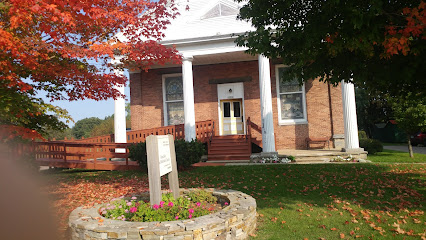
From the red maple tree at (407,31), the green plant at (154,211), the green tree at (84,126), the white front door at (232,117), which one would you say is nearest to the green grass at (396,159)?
the white front door at (232,117)

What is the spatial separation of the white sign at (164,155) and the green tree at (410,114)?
A: 12881mm

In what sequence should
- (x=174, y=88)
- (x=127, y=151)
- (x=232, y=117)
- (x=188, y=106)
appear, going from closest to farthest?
1. (x=127, y=151)
2. (x=188, y=106)
3. (x=232, y=117)
4. (x=174, y=88)

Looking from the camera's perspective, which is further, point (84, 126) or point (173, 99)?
point (84, 126)

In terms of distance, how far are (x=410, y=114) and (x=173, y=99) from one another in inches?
507

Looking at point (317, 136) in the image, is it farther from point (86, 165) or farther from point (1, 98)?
point (1, 98)

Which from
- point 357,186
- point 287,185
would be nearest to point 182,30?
point 287,185

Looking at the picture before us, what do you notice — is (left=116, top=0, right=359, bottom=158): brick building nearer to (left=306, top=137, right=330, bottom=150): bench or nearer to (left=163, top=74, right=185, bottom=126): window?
(left=163, top=74, right=185, bottom=126): window

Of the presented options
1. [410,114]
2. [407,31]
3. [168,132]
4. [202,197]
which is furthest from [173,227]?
[410,114]

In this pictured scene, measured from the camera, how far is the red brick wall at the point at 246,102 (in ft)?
50.5

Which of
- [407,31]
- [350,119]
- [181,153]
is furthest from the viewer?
[350,119]

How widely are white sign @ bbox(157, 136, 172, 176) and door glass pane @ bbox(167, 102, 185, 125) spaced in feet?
37.6

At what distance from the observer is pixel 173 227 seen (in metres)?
3.96

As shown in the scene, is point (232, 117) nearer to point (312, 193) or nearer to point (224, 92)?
point (224, 92)

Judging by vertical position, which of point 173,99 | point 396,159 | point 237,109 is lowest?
point 396,159
